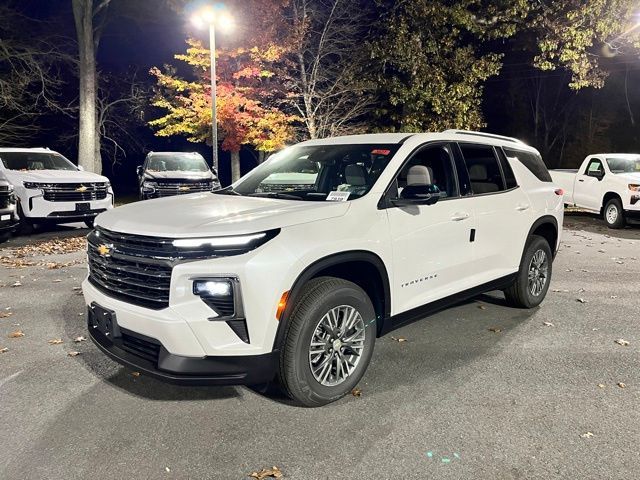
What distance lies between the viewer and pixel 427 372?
412 cm

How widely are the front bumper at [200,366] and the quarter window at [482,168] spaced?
268cm

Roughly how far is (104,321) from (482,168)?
3.58 metres

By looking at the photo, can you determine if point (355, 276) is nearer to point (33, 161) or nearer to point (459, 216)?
point (459, 216)

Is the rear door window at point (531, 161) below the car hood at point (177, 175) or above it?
above

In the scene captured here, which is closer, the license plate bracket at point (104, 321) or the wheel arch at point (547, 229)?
the license plate bracket at point (104, 321)

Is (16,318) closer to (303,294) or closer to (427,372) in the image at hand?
(303,294)

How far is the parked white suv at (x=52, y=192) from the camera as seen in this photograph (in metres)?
10.8

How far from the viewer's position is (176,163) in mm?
14930

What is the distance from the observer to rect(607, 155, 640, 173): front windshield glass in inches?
533

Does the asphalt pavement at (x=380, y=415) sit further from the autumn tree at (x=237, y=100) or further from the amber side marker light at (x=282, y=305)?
the autumn tree at (x=237, y=100)

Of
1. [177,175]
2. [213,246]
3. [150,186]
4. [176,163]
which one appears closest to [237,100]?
[176,163]

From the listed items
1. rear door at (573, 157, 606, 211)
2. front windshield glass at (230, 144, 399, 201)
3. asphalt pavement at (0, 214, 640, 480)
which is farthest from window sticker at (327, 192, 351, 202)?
rear door at (573, 157, 606, 211)

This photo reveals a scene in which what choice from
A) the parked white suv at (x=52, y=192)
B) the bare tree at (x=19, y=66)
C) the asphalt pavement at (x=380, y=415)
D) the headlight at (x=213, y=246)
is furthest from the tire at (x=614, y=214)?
the bare tree at (x=19, y=66)

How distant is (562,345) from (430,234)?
1.77 meters
